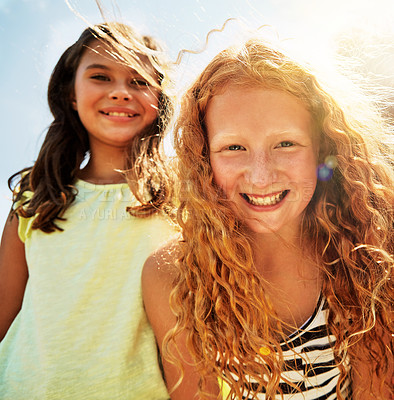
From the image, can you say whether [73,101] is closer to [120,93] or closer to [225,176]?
[120,93]

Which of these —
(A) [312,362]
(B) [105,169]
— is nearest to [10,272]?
(B) [105,169]

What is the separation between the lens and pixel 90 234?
2.16 m

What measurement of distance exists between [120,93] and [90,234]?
781 millimetres

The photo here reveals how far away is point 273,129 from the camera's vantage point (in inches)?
62.8

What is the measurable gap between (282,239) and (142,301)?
2.37 feet

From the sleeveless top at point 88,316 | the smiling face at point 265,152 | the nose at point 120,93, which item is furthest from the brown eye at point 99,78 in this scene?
the smiling face at point 265,152

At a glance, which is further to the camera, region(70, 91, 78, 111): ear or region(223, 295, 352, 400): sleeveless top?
region(70, 91, 78, 111): ear

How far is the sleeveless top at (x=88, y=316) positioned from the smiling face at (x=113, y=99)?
38 centimetres

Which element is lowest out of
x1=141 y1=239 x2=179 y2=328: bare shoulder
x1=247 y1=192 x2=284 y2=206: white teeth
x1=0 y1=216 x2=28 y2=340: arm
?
x1=0 y1=216 x2=28 y2=340: arm

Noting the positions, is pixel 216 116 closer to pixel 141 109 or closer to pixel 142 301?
pixel 141 109

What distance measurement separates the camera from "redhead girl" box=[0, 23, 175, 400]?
1.96 m

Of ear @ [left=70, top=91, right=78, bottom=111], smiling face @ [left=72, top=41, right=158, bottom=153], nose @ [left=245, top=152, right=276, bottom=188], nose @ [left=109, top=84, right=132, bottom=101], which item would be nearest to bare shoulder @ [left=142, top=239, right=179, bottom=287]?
nose @ [left=245, top=152, right=276, bottom=188]

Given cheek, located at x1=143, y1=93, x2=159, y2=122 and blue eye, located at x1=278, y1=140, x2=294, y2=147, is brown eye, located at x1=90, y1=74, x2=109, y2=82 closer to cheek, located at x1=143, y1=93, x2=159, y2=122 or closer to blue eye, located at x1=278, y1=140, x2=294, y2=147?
cheek, located at x1=143, y1=93, x2=159, y2=122

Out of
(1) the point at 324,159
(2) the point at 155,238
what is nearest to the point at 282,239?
(1) the point at 324,159
